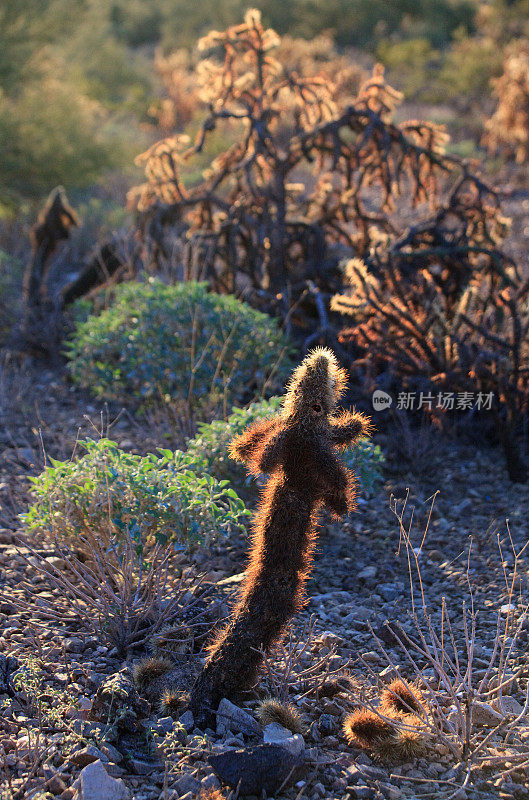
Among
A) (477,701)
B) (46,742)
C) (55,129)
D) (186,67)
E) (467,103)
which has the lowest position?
(46,742)

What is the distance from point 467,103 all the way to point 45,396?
42.4ft

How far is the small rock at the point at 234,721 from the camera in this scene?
2264mm

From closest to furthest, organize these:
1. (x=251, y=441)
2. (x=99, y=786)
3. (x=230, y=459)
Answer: (x=99, y=786) → (x=251, y=441) → (x=230, y=459)

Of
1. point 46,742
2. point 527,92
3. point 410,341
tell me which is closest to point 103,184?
point 527,92

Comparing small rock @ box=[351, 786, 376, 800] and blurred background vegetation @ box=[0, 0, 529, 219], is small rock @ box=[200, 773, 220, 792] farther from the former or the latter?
blurred background vegetation @ box=[0, 0, 529, 219]

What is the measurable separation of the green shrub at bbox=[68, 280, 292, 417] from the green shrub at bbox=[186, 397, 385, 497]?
34.7 inches

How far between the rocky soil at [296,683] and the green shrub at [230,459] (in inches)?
11.0

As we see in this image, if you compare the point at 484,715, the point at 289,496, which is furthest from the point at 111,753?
the point at 484,715

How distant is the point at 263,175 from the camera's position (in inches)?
233

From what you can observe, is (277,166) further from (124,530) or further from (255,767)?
(255,767)

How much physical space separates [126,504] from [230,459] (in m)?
0.80

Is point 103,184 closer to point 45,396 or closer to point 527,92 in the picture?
point 527,92

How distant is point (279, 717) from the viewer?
7.50ft

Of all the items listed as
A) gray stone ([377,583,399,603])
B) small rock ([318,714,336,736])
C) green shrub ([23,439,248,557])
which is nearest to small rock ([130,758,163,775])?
small rock ([318,714,336,736])
